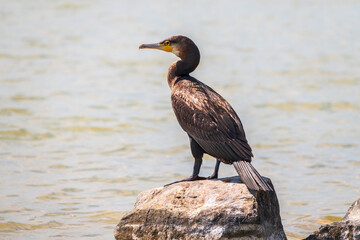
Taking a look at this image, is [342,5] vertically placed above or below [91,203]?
above

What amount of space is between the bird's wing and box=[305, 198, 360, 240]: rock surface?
111 cm

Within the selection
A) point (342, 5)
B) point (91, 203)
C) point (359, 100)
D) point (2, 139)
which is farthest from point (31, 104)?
point (342, 5)

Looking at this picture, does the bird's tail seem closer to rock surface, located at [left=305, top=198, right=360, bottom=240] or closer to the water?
rock surface, located at [left=305, top=198, right=360, bottom=240]

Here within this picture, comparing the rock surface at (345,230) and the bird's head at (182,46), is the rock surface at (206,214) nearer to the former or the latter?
the rock surface at (345,230)

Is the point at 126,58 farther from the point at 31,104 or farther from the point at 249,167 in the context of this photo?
the point at 249,167

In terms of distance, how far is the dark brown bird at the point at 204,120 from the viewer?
22.3 ft

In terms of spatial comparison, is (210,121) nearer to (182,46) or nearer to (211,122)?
(211,122)

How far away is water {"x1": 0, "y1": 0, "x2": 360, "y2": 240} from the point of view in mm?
9781

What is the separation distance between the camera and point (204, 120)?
7133 mm

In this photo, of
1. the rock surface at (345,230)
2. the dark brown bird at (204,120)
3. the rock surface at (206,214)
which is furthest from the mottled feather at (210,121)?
the rock surface at (345,230)

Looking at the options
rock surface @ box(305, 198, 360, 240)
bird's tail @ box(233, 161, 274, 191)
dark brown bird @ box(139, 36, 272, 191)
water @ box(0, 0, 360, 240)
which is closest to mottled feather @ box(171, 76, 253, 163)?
dark brown bird @ box(139, 36, 272, 191)

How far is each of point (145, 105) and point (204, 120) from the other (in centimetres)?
856

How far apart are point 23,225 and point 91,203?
1.22 meters

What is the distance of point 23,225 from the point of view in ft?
28.3
